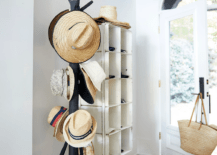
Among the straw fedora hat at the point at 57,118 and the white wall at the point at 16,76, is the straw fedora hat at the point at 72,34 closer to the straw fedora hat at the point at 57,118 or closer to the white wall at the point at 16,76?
the white wall at the point at 16,76

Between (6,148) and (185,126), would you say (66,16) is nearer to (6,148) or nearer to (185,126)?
(6,148)

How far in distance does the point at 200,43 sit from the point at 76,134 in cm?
204

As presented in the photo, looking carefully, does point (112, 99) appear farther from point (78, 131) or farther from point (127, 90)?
point (78, 131)

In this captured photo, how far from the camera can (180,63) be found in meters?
2.76

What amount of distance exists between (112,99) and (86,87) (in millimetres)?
767

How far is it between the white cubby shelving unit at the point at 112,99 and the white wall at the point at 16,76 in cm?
68

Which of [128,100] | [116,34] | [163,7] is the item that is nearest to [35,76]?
[116,34]

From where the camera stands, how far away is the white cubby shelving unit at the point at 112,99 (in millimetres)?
2057

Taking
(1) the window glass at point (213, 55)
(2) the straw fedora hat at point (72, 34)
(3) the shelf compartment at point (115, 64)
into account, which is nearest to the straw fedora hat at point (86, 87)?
(2) the straw fedora hat at point (72, 34)

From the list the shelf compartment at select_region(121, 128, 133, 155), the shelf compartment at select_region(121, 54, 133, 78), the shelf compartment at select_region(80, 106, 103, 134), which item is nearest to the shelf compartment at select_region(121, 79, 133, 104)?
the shelf compartment at select_region(121, 54, 133, 78)

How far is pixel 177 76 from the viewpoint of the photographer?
2801 millimetres

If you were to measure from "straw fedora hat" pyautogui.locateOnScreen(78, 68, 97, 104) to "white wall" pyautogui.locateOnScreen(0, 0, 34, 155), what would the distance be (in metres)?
0.44

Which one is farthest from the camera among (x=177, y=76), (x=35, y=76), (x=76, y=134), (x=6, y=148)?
(x=177, y=76)

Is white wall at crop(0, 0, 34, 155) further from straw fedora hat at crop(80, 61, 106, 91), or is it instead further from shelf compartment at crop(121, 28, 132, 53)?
shelf compartment at crop(121, 28, 132, 53)
